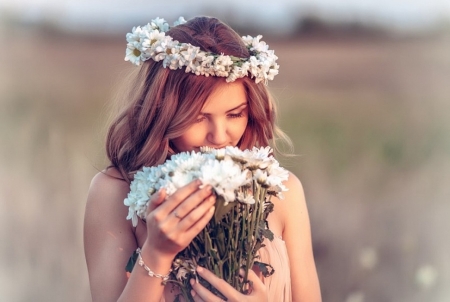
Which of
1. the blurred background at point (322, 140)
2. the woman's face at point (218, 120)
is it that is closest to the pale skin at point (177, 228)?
the woman's face at point (218, 120)

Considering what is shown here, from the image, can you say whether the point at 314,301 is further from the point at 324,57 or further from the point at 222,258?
the point at 324,57

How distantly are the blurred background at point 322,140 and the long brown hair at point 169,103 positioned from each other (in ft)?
4.54

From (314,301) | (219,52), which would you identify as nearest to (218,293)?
(314,301)

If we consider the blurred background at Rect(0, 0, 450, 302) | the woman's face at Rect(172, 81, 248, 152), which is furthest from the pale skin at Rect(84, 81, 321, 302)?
the blurred background at Rect(0, 0, 450, 302)

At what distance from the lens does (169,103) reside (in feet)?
6.36

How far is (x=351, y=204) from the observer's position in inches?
145

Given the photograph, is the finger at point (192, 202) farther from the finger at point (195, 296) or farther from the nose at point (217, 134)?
the nose at point (217, 134)

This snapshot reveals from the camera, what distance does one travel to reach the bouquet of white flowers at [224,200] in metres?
1.42

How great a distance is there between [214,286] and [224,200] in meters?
0.27

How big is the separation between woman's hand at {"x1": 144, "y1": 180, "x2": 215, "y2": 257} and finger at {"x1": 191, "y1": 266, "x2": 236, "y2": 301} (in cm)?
10

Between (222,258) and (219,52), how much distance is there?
748 mm

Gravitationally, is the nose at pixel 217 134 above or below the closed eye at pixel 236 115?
below

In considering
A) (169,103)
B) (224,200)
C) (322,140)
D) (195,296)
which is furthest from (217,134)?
(322,140)

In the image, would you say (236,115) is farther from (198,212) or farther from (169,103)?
(198,212)
